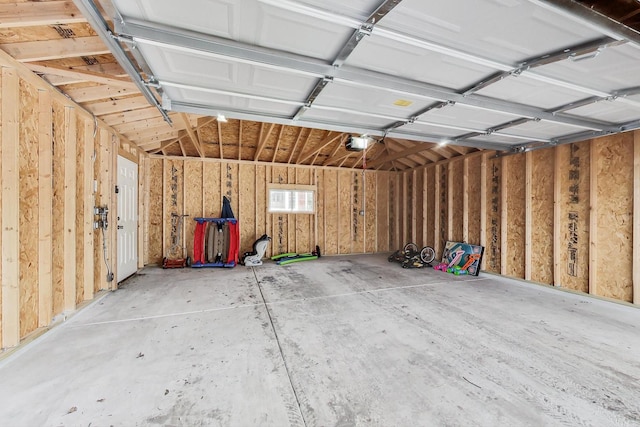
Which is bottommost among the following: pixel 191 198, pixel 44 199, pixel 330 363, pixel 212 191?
pixel 330 363

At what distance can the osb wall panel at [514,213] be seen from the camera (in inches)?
196

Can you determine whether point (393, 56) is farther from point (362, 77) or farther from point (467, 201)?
point (467, 201)

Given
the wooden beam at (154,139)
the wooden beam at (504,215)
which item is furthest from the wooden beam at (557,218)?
the wooden beam at (154,139)

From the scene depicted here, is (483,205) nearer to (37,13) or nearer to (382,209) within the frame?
(382,209)

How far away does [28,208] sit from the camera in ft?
8.36

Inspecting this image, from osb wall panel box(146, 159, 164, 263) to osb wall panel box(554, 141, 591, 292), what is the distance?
28.7ft

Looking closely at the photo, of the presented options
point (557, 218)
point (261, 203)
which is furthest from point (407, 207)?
point (261, 203)

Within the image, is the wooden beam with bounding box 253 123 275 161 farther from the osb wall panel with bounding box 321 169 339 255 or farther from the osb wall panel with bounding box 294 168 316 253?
the osb wall panel with bounding box 321 169 339 255

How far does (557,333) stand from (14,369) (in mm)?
5354

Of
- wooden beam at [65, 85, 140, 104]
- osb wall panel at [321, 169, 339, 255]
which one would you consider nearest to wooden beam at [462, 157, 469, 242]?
osb wall panel at [321, 169, 339, 255]

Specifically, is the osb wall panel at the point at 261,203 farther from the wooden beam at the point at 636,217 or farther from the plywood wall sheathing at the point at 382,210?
the wooden beam at the point at 636,217

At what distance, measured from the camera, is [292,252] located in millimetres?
7617

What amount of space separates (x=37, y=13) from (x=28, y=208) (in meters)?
1.82

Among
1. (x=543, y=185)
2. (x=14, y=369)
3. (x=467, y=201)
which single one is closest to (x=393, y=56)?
(x=14, y=369)
